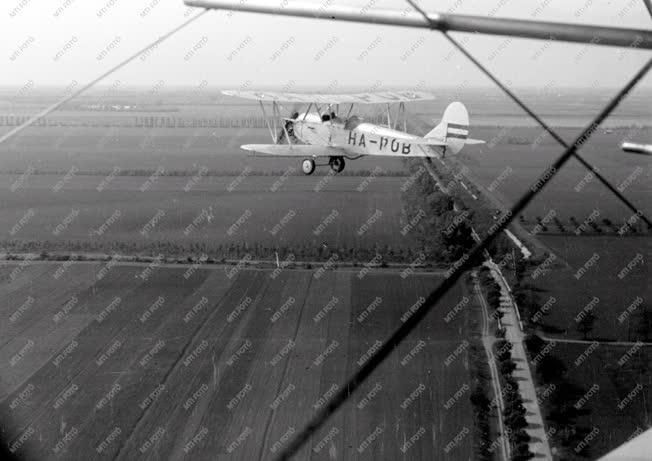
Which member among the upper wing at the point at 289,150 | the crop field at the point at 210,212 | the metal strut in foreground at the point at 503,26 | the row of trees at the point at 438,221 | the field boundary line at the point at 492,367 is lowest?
the crop field at the point at 210,212

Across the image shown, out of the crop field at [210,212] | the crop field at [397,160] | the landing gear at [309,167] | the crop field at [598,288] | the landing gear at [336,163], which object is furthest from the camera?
the crop field at [397,160]

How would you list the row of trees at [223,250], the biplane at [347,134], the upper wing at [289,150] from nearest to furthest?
1. the upper wing at [289,150]
2. the biplane at [347,134]
3. the row of trees at [223,250]

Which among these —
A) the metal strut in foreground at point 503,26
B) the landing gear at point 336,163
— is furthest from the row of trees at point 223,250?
the metal strut in foreground at point 503,26

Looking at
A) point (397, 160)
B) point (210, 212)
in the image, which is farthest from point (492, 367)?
point (397, 160)

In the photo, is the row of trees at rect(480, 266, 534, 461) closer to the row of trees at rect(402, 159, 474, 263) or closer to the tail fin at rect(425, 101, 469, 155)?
the tail fin at rect(425, 101, 469, 155)

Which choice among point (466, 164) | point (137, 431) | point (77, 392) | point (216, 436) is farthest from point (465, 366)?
point (466, 164)

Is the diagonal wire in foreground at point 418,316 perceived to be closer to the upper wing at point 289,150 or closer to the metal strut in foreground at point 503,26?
the metal strut in foreground at point 503,26

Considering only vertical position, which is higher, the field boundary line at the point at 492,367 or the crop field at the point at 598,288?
the crop field at the point at 598,288
